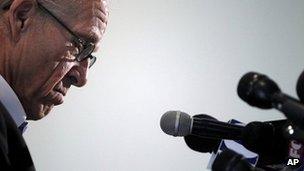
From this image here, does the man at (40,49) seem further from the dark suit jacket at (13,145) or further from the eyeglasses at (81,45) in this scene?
the dark suit jacket at (13,145)

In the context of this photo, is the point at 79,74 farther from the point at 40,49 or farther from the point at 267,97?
the point at 267,97

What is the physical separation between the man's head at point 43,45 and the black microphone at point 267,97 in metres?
0.61

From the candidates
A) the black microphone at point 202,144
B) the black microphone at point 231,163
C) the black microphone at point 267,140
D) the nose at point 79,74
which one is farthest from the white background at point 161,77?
the black microphone at point 231,163

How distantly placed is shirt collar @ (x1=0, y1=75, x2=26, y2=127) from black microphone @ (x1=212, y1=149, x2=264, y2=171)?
576mm

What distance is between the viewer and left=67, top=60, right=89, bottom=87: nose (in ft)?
3.43

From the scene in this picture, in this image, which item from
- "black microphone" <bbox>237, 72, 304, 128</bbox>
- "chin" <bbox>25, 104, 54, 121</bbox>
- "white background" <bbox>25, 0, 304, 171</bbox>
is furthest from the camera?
"white background" <bbox>25, 0, 304, 171</bbox>

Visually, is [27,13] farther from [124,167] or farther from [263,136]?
[124,167]

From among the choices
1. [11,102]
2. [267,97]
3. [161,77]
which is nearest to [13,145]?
[11,102]

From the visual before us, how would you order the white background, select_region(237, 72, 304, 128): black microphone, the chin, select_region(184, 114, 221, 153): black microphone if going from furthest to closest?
1. the white background
2. the chin
3. select_region(184, 114, 221, 153): black microphone
4. select_region(237, 72, 304, 128): black microphone

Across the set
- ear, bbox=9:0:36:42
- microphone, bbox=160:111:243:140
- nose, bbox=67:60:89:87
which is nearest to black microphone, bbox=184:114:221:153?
microphone, bbox=160:111:243:140

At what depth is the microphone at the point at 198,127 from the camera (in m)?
0.73

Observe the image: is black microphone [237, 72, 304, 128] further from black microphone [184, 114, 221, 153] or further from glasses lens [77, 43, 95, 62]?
glasses lens [77, 43, 95, 62]

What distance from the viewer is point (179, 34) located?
6.28 ft

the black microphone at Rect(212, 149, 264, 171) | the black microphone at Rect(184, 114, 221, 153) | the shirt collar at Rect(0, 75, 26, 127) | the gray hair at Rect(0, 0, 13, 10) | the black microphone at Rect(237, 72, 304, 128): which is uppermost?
the black microphone at Rect(237, 72, 304, 128)
